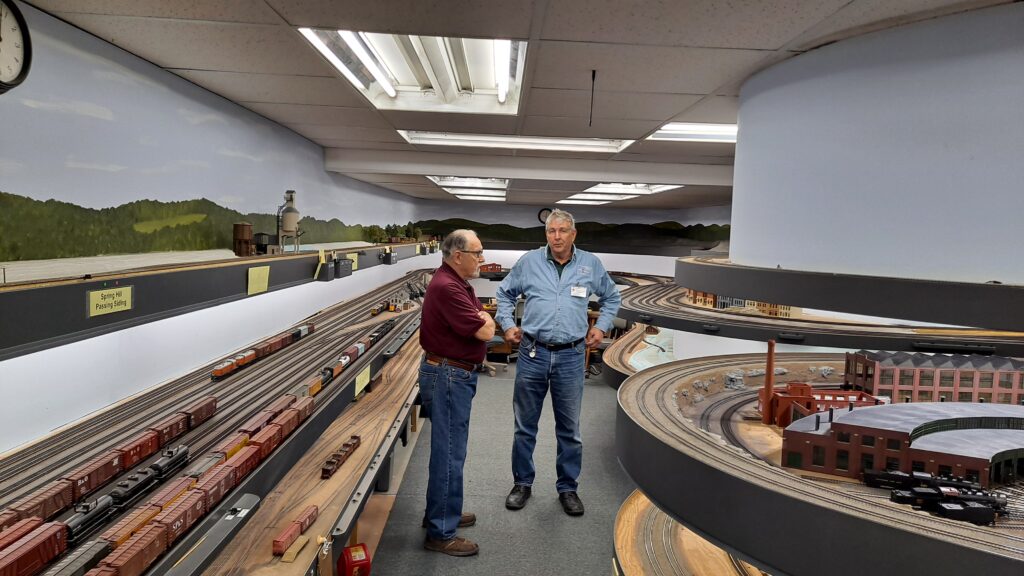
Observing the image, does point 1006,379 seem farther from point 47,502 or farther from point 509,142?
point 47,502

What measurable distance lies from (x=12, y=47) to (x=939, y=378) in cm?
342

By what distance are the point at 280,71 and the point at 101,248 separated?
107 cm

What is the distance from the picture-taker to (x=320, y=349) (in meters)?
3.82

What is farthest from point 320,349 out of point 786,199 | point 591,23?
point 786,199

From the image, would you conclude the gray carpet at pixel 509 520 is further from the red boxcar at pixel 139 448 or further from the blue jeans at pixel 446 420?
the red boxcar at pixel 139 448

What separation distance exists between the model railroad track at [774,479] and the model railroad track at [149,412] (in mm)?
1757

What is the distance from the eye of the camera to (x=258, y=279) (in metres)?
1.98

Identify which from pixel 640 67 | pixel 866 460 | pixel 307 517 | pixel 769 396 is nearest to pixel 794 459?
pixel 866 460

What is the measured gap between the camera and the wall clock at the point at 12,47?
138cm

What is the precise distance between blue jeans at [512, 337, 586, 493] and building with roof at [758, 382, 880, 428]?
1.22 meters

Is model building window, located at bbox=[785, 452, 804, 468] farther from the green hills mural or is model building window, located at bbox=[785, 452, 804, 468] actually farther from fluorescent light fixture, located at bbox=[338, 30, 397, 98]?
the green hills mural

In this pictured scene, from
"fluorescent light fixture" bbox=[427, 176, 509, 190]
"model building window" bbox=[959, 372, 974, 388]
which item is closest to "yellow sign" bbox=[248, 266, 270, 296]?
"model building window" bbox=[959, 372, 974, 388]

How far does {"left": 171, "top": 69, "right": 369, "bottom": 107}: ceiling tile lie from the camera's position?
8.17 ft

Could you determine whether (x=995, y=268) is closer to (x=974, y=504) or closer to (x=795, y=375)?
(x=974, y=504)
